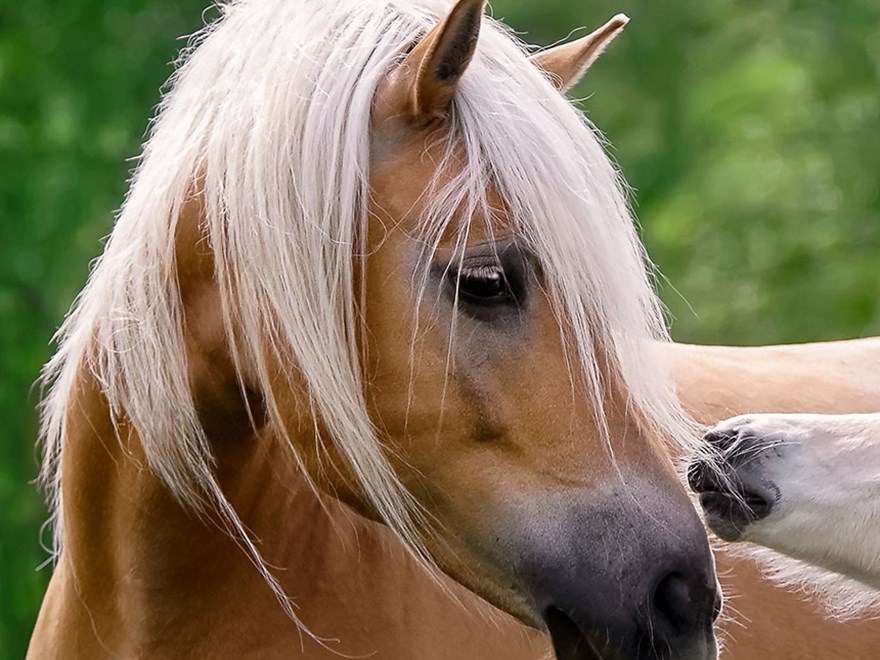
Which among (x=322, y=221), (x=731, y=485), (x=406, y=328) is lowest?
(x=731, y=485)

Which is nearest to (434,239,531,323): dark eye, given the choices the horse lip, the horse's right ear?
the horse's right ear

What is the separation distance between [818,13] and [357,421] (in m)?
5.20

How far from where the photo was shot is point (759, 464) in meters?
2.34

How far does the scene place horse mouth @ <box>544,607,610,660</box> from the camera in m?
1.93

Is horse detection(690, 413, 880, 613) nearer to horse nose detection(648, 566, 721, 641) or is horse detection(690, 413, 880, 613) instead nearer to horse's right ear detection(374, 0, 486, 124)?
horse nose detection(648, 566, 721, 641)

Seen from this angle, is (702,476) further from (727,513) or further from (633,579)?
(633,579)

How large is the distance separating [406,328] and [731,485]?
71cm

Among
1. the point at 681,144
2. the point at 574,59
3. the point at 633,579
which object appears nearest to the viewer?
the point at 633,579

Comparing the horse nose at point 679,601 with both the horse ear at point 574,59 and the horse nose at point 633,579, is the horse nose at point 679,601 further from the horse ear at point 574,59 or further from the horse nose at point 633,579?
the horse ear at point 574,59

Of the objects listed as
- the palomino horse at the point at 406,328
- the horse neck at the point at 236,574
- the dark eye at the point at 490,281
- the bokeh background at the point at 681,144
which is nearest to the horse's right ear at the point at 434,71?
the palomino horse at the point at 406,328

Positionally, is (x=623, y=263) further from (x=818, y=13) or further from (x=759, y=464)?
(x=818, y=13)

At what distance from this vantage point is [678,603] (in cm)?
188

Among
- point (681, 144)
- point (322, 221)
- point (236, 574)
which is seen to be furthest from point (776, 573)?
point (681, 144)

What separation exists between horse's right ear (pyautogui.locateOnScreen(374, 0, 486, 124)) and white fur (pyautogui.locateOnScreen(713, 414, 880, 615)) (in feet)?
2.67
